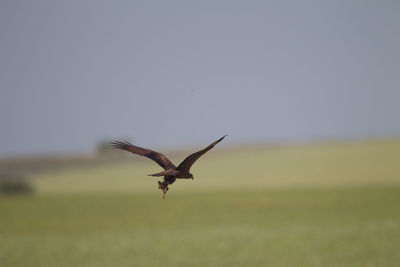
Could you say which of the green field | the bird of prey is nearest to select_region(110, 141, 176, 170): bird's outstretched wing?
the bird of prey

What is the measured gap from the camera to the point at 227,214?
41.5 m

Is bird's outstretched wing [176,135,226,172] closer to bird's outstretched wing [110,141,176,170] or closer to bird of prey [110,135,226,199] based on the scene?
bird of prey [110,135,226,199]

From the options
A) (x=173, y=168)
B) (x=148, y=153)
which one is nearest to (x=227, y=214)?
(x=148, y=153)

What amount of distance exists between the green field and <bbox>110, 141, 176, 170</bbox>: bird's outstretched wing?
17.5 ft

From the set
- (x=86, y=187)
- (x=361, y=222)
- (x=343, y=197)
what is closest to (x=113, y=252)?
(x=361, y=222)

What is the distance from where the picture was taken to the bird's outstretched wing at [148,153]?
180 inches

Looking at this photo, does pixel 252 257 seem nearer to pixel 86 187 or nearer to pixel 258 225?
pixel 258 225

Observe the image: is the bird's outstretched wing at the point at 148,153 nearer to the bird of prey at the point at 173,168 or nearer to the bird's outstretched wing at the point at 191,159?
the bird of prey at the point at 173,168

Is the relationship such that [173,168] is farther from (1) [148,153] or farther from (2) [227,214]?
(2) [227,214]

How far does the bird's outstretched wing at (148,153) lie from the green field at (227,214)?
5.34 metres

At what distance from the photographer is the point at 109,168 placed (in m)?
78.0

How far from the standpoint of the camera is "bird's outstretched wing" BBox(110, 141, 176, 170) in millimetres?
4584

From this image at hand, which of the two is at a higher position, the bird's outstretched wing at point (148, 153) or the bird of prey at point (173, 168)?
the bird's outstretched wing at point (148, 153)

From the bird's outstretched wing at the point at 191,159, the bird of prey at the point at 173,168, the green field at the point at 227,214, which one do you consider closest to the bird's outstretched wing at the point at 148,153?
the bird of prey at the point at 173,168
